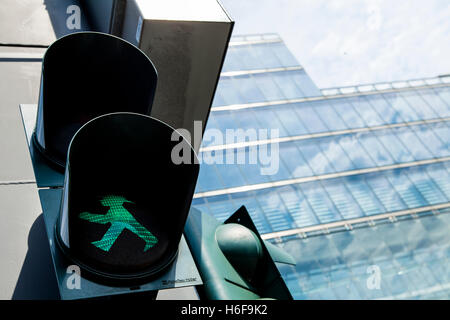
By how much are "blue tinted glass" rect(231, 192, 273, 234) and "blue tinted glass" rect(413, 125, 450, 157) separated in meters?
15.5

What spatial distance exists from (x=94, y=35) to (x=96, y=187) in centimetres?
100

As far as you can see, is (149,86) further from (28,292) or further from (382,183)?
(382,183)

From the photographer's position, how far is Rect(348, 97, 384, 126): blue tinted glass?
41250mm

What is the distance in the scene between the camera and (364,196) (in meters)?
36.2

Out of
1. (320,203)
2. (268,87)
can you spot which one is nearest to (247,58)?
(268,87)

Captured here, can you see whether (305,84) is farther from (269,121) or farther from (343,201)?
(343,201)

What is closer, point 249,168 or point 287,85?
point 249,168

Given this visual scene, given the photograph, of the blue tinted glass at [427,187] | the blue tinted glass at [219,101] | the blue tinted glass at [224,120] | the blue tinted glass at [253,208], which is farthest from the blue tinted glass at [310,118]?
the blue tinted glass at [253,208]

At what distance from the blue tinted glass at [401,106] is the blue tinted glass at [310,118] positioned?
274 inches

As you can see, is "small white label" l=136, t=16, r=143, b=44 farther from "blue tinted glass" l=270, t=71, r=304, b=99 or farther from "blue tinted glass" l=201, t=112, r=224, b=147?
"blue tinted glass" l=270, t=71, r=304, b=99

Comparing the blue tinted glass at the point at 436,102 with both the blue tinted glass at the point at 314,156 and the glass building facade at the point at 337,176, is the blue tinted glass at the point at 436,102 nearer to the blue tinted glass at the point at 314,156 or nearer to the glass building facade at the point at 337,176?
the glass building facade at the point at 337,176

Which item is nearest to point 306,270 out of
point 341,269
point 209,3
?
point 341,269

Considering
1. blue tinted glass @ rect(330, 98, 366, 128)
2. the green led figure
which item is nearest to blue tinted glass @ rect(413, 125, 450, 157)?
blue tinted glass @ rect(330, 98, 366, 128)

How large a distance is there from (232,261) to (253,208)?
30359mm
